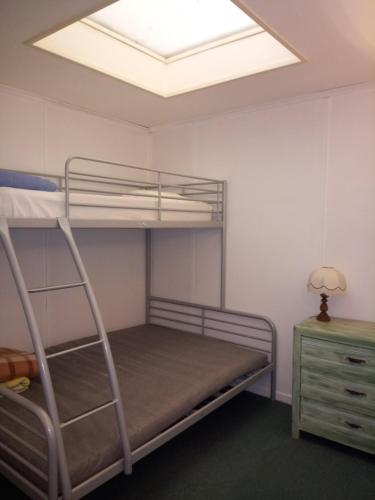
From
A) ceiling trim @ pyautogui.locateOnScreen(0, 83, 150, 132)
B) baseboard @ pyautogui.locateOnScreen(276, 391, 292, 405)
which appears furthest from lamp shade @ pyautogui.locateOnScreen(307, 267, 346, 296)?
ceiling trim @ pyautogui.locateOnScreen(0, 83, 150, 132)

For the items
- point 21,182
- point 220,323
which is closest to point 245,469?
point 220,323

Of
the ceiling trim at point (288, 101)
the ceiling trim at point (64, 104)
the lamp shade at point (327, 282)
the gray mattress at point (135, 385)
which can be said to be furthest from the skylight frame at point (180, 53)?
the gray mattress at point (135, 385)

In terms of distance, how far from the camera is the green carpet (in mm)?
2186

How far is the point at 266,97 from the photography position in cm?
312

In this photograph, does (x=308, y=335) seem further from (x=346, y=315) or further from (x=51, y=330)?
(x=51, y=330)

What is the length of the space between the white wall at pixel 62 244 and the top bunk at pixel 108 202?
0.61ft

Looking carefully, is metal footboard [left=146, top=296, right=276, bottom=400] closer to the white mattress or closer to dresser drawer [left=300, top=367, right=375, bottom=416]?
dresser drawer [left=300, top=367, right=375, bottom=416]

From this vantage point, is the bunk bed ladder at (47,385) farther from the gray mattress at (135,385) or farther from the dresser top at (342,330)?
the dresser top at (342,330)

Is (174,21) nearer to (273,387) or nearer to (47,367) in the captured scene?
(47,367)

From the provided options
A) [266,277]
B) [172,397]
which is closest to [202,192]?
[266,277]

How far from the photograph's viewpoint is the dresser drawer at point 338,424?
2.48 meters

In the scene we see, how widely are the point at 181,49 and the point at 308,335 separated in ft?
7.61

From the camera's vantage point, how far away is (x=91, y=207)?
2455 millimetres

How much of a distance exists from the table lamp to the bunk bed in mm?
562
